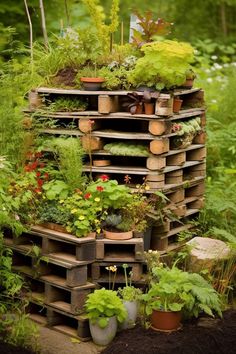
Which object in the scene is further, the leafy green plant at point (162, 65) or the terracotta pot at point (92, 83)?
the terracotta pot at point (92, 83)

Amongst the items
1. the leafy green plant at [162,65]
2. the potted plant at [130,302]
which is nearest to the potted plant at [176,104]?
the leafy green plant at [162,65]

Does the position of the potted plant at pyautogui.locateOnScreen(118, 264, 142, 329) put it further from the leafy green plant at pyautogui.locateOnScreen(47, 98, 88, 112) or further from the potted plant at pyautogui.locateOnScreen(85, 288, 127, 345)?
the leafy green plant at pyautogui.locateOnScreen(47, 98, 88, 112)

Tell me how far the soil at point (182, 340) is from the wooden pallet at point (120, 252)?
0.62m

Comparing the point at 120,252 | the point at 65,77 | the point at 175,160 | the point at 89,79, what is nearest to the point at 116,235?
the point at 120,252

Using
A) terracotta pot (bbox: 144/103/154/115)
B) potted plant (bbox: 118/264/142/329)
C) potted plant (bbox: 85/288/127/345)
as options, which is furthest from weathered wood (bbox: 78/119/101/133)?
potted plant (bbox: 85/288/127/345)

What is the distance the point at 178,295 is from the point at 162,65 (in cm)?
208

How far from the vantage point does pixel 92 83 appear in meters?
7.64

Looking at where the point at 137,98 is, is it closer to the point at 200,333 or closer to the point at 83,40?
the point at 83,40

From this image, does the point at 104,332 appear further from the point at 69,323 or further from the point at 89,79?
the point at 89,79

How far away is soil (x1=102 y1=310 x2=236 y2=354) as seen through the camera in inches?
256

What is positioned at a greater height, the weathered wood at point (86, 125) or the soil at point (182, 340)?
the weathered wood at point (86, 125)

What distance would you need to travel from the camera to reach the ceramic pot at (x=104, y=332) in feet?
22.1

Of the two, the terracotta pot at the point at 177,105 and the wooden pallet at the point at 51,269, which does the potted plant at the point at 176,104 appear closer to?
the terracotta pot at the point at 177,105

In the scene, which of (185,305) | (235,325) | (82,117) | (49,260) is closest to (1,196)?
(49,260)
